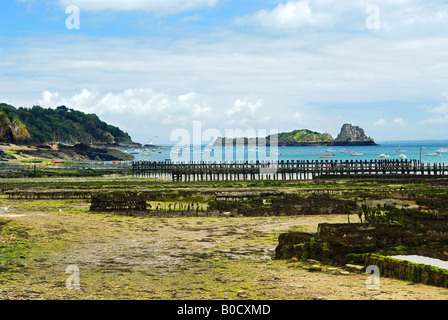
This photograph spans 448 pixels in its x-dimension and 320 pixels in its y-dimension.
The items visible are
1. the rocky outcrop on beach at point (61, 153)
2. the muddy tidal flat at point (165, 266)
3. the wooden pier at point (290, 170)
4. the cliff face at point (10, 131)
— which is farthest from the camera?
the cliff face at point (10, 131)

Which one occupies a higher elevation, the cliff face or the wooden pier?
the cliff face

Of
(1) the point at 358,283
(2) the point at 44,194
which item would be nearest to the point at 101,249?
(1) the point at 358,283

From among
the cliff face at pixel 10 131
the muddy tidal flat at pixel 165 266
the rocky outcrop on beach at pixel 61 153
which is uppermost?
the cliff face at pixel 10 131

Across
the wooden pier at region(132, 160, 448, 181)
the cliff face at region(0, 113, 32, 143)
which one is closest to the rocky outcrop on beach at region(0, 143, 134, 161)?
the cliff face at region(0, 113, 32, 143)

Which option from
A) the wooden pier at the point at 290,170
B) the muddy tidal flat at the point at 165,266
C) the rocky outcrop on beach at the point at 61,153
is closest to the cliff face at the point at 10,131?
the rocky outcrop on beach at the point at 61,153

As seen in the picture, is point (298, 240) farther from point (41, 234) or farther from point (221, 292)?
point (41, 234)

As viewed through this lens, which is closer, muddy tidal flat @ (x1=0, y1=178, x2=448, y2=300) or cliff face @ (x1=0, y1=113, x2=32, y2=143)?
muddy tidal flat @ (x1=0, y1=178, x2=448, y2=300)

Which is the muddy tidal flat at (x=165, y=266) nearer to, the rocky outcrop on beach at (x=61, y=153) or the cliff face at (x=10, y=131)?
the rocky outcrop on beach at (x=61, y=153)

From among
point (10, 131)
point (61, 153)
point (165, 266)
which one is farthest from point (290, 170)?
point (10, 131)

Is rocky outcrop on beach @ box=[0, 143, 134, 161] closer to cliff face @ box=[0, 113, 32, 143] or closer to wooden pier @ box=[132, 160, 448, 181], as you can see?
cliff face @ box=[0, 113, 32, 143]

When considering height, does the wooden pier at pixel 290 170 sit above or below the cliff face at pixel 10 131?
below

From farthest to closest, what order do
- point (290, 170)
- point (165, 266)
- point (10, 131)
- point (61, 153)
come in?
1. point (61, 153)
2. point (10, 131)
3. point (290, 170)
4. point (165, 266)

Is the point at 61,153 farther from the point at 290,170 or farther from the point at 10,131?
the point at 290,170
